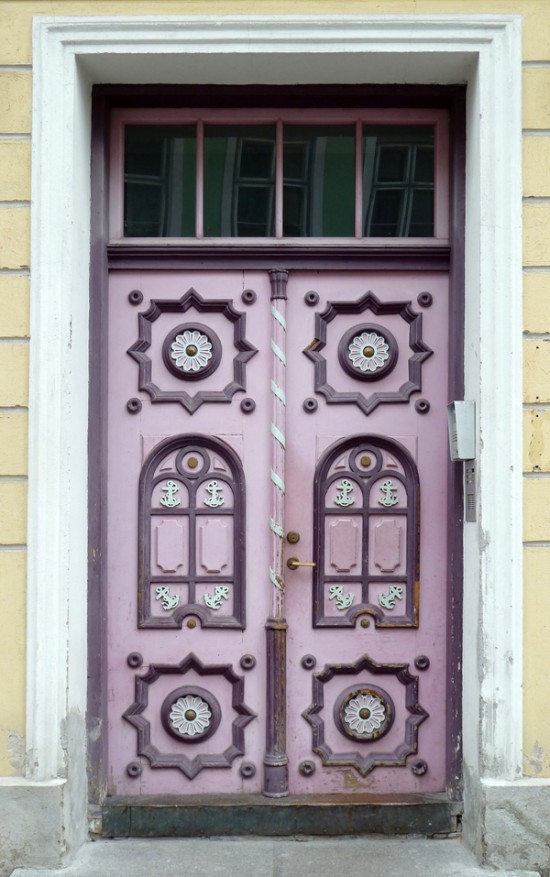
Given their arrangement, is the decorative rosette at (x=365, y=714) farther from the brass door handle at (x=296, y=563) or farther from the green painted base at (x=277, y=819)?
the brass door handle at (x=296, y=563)

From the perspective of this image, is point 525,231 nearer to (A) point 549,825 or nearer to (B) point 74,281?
(B) point 74,281

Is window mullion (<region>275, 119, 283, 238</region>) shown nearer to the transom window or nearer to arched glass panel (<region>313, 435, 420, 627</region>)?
the transom window

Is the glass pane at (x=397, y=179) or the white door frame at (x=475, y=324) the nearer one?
the white door frame at (x=475, y=324)

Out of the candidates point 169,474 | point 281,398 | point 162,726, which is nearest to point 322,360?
point 281,398

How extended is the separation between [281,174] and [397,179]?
0.55 m

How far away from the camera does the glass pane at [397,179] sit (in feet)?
15.6

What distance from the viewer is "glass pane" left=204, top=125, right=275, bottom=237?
4.73 meters

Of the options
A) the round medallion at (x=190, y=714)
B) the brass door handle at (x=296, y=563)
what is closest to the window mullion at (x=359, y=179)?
the brass door handle at (x=296, y=563)

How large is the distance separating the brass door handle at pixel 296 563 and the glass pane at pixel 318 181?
1521 millimetres

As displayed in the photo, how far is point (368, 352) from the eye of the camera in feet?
15.5

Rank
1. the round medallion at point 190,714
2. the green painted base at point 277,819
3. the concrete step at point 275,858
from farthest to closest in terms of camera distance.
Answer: the round medallion at point 190,714, the green painted base at point 277,819, the concrete step at point 275,858

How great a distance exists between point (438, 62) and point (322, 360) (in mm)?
1409

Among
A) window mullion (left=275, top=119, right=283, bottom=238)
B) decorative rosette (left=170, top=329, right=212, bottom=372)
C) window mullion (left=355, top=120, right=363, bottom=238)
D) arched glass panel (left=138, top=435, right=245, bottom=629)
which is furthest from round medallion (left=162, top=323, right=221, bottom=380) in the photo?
window mullion (left=355, top=120, right=363, bottom=238)

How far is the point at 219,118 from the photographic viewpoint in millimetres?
4730
